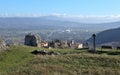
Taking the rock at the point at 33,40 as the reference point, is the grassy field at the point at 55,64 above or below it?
below

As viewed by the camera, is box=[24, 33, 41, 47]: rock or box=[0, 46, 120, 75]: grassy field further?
box=[24, 33, 41, 47]: rock

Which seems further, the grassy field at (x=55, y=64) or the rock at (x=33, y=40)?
the rock at (x=33, y=40)

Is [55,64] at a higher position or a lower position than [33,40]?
lower

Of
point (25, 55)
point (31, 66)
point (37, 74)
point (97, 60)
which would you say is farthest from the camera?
point (25, 55)

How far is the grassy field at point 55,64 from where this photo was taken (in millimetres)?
27812

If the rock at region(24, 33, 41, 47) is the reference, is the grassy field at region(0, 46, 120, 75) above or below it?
below

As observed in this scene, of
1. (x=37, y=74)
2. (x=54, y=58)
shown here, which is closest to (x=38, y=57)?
(x=54, y=58)

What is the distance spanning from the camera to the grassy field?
27.8 metres

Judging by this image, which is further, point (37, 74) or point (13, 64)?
point (13, 64)

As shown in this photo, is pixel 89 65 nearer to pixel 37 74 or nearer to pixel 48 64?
pixel 48 64

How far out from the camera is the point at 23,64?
100ft

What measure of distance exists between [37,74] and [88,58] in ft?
24.6

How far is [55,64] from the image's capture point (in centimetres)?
3077

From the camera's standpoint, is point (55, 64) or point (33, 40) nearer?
point (55, 64)
